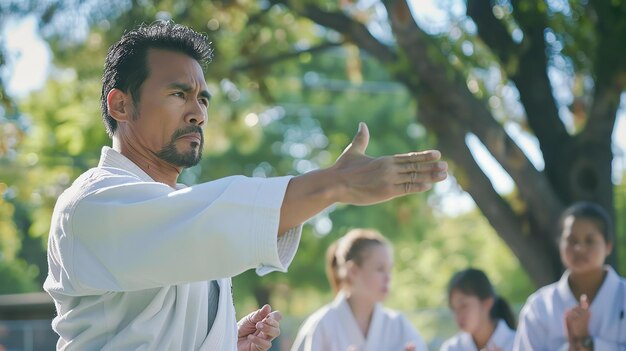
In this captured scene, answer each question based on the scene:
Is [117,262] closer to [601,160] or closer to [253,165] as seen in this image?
[601,160]

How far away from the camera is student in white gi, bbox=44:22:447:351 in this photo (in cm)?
217

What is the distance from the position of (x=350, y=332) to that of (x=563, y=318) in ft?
4.59

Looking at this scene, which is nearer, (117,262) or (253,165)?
(117,262)

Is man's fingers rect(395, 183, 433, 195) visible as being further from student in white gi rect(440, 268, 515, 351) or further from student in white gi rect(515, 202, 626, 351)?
student in white gi rect(440, 268, 515, 351)

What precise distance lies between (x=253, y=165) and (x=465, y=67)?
1276 cm

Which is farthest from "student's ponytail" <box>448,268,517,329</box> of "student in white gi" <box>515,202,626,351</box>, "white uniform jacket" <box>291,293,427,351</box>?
"student in white gi" <box>515,202,626,351</box>

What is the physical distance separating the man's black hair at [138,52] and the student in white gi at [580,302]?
308 cm

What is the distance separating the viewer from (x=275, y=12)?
962 centimetres

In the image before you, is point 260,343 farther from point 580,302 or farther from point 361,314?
point 361,314

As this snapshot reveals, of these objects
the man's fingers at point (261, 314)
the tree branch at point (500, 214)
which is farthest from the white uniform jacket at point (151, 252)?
the tree branch at point (500, 214)

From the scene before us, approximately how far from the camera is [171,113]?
2.67 metres

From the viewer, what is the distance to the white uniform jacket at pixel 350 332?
6293mm

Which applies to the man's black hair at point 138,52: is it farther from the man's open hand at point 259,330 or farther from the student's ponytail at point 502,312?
the student's ponytail at point 502,312

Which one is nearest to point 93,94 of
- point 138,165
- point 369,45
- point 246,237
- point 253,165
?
point 369,45
